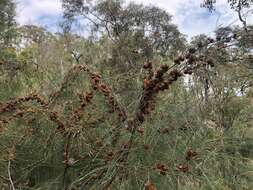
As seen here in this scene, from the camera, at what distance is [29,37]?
59.2 feet

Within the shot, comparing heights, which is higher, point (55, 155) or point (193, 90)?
point (193, 90)

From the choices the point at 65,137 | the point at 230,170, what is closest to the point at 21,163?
the point at 65,137

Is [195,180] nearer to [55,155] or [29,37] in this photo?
[55,155]

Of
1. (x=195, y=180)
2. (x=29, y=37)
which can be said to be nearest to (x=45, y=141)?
(x=195, y=180)

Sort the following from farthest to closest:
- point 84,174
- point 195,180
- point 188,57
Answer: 1. point 84,174
2. point 195,180
3. point 188,57

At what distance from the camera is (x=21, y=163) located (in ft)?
6.42

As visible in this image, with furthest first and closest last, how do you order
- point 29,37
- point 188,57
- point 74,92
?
point 29,37 → point 74,92 → point 188,57

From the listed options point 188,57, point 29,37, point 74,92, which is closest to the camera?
point 188,57

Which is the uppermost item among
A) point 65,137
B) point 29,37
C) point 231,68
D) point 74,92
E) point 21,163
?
point 29,37

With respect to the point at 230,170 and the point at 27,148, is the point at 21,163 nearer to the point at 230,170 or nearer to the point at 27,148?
the point at 27,148

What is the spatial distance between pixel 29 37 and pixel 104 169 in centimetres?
1685

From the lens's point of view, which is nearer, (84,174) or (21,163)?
(84,174)

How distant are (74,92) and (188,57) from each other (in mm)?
690

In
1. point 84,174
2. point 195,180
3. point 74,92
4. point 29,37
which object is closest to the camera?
point 195,180
